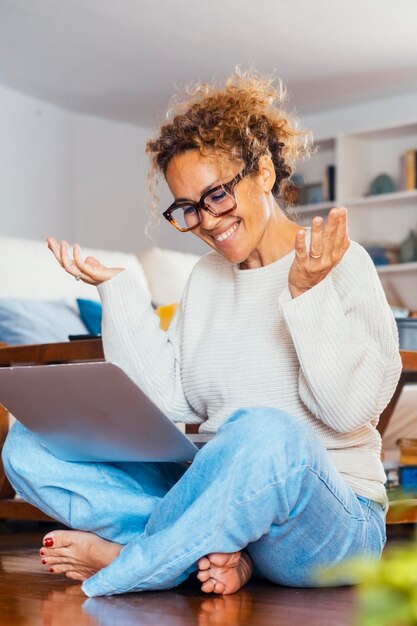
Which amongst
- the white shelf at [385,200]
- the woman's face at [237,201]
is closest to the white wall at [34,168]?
the white shelf at [385,200]

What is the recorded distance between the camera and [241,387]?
1626 millimetres

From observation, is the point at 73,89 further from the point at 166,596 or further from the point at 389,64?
the point at 166,596

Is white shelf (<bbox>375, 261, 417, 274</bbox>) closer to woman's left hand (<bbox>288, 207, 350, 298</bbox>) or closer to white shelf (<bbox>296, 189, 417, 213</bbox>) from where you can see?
white shelf (<bbox>296, 189, 417, 213</bbox>)

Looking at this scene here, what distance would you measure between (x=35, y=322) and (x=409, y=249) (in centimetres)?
368

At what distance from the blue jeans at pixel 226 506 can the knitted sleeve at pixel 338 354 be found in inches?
2.9

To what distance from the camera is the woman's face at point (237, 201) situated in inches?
64.6

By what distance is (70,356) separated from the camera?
235cm

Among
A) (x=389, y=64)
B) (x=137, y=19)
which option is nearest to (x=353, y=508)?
(x=137, y=19)

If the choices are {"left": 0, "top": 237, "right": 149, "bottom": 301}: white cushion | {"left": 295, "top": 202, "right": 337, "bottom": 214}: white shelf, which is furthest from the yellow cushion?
{"left": 295, "top": 202, "right": 337, "bottom": 214}: white shelf

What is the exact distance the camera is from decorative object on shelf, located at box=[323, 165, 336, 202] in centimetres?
671

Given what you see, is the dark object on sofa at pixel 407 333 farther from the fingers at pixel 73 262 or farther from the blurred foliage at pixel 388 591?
the blurred foliage at pixel 388 591

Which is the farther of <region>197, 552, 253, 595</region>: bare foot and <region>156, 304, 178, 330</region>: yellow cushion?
<region>156, 304, 178, 330</region>: yellow cushion

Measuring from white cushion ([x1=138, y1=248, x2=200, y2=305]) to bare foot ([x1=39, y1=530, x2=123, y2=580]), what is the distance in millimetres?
2344

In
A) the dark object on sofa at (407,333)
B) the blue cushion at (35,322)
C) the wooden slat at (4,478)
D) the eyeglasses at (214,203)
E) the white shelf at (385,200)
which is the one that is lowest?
the wooden slat at (4,478)
